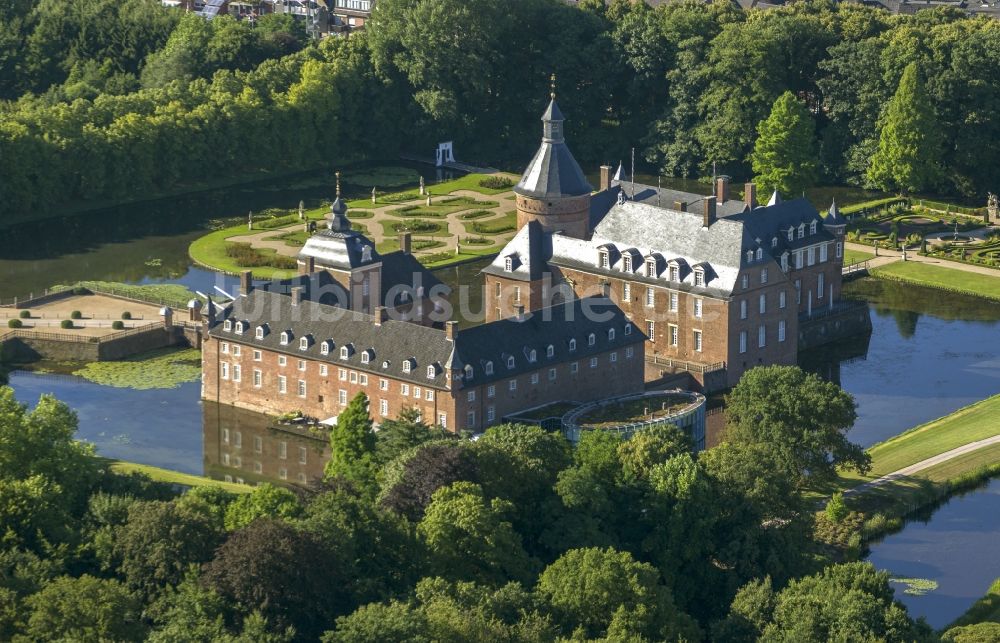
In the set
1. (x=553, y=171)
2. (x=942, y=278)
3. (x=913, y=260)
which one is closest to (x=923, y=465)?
(x=553, y=171)

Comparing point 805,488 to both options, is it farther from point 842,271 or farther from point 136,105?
point 136,105

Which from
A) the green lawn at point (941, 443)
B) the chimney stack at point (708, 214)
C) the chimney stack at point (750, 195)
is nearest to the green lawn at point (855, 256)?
Answer: the chimney stack at point (750, 195)

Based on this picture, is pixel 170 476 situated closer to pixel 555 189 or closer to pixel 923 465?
pixel 555 189

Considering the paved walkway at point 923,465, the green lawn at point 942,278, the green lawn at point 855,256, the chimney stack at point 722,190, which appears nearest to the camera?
the paved walkway at point 923,465

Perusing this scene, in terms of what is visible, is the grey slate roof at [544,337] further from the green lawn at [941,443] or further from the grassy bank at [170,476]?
the green lawn at [941,443]

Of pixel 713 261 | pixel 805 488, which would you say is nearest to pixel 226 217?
pixel 713 261
